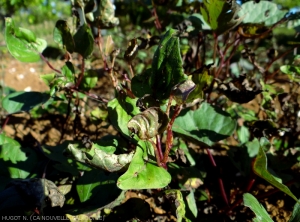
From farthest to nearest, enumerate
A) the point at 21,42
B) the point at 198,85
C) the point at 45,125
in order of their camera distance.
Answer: the point at 45,125
the point at 21,42
the point at 198,85

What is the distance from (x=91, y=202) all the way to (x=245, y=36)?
0.74m

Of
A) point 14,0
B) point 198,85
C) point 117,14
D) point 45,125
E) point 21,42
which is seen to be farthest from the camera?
point 14,0

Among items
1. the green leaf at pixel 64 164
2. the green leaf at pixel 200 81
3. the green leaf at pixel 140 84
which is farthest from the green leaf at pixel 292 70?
the green leaf at pixel 64 164

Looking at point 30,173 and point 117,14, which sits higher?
point 117,14

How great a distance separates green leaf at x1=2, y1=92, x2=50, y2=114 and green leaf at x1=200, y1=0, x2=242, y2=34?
619 mm

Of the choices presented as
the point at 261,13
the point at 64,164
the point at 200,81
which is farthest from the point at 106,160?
the point at 261,13

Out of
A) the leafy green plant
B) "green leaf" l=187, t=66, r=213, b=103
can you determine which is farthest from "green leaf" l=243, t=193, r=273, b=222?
"green leaf" l=187, t=66, r=213, b=103

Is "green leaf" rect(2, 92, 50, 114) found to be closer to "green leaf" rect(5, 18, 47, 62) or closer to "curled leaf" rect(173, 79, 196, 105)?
"green leaf" rect(5, 18, 47, 62)

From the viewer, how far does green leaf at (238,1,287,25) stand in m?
1.16

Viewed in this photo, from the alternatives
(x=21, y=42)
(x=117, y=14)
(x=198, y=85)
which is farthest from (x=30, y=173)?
(x=117, y=14)

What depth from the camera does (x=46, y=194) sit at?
2.66 feet

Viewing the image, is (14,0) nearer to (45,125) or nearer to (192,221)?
(45,125)

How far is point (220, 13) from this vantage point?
0.91 meters

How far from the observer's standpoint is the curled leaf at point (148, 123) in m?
0.62
